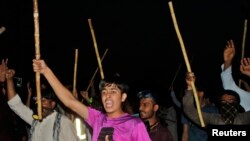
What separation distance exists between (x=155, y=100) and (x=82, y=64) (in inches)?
612

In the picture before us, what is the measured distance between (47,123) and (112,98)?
197cm

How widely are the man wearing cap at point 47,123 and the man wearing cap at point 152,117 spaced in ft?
3.47

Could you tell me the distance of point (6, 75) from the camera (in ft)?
21.2

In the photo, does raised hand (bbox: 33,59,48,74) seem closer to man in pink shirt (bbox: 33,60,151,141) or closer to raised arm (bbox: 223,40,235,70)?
man in pink shirt (bbox: 33,60,151,141)

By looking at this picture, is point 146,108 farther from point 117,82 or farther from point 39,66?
point 39,66

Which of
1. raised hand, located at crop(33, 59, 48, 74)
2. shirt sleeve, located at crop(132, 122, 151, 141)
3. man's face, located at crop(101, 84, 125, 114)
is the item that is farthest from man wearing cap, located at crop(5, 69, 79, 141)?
shirt sleeve, located at crop(132, 122, 151, 141)

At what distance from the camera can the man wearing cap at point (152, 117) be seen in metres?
6.06

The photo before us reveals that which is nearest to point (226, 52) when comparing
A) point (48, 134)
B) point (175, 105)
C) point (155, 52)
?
point (48, 134)

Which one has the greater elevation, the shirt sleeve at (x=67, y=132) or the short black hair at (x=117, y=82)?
the short black hair at (x=117, y=82)

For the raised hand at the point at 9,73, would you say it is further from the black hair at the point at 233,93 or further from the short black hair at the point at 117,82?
the black hair at the point at 233,93

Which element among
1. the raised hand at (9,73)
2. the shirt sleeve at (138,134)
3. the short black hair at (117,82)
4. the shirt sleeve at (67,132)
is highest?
the raised hand at (9,73)

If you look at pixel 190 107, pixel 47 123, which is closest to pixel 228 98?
pixel 190 107

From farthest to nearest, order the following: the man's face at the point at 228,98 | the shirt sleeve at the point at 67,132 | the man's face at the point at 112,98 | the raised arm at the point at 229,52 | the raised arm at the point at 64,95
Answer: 1. the raised arm at the point at 229,52
2. the man's face at the point at 228,98
3. the shirt sleeve at the point at 67,132
4. the raised arm at the point at 64,95
5. the man's face at the point at 112,98

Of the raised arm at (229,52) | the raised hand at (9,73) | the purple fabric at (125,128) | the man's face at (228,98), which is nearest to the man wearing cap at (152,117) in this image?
the man's face at (228,98)
